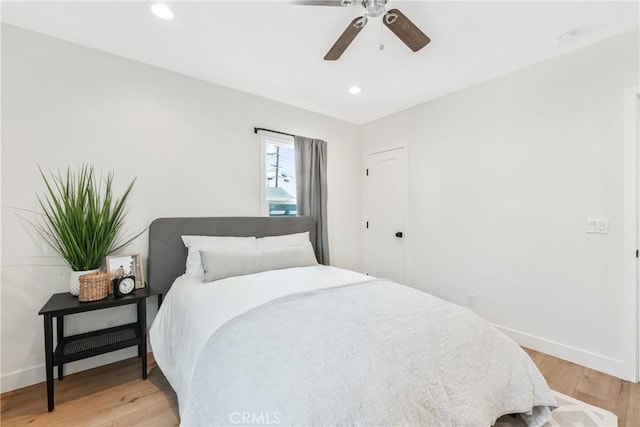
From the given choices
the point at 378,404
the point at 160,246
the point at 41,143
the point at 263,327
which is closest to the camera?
the point at 378,404

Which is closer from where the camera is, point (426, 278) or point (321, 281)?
point (321, 281)

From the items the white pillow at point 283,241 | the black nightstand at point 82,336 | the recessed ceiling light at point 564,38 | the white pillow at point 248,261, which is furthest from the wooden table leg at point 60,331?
the recessed ceiling light at point 564,38

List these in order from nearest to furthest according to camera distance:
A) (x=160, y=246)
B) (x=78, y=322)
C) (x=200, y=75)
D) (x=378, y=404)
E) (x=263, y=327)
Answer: (x=378, y=404), (x=263, y=327), (x=78, y=322), (x=160, y=246), (x=200, y=75)

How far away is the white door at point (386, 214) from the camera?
142 inches

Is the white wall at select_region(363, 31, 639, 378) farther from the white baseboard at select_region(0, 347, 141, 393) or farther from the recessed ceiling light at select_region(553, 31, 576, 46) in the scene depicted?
the white baseboard at select_region(0, 347, 141, 393)

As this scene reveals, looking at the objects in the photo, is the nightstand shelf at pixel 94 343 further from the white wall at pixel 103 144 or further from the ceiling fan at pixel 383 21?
the ceiling fan at pixel 383 21

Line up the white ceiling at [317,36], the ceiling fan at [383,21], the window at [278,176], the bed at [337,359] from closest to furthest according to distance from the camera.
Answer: the bed at [337,359] → the ceiling fan at [383,21] → the white ceiling at [317,36] → the window at [278,176]

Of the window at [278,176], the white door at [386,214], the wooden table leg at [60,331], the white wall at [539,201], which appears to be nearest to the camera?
the wooden table leg at [60,331]

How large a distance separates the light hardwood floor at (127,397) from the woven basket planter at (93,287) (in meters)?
0.67

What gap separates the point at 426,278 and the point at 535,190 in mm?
1461

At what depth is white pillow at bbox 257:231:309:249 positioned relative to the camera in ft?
9.14

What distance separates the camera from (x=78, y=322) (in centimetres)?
218

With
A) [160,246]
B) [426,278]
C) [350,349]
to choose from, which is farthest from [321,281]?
[426,278]

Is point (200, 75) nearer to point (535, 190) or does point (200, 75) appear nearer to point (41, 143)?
point (41, 143)
